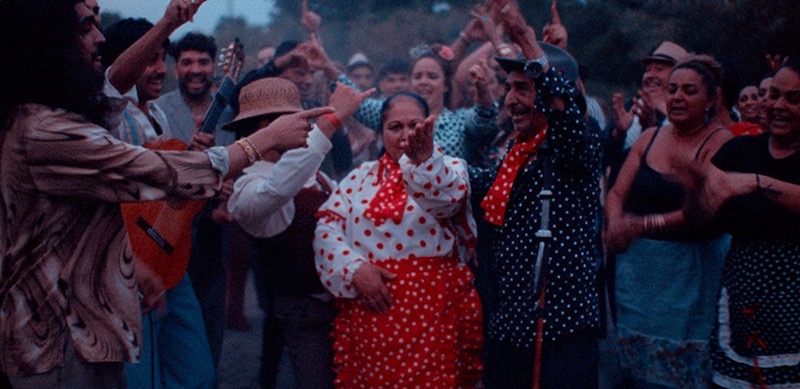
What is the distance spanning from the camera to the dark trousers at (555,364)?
11.2 feet

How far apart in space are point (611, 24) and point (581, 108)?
46.4ft

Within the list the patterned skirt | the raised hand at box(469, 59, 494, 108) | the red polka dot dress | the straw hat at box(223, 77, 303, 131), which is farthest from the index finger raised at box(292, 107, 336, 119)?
the raised hand at box(469, 59, 494, 108)

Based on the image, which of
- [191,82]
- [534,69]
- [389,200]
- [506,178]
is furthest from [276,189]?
[191,82]

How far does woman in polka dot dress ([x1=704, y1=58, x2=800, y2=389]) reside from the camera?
3457 millimetres

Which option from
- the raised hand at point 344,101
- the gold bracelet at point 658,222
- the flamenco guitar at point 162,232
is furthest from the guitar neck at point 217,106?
the gold bracelet at point 658,222

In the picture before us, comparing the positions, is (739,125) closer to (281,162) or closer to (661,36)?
(281,162)

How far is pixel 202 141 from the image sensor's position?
415cm

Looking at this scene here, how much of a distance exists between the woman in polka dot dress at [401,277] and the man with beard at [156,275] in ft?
2.45

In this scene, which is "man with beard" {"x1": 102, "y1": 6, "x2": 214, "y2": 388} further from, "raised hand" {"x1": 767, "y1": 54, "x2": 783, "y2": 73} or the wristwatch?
"raised hand" {"x1": 767, "y1": 54, "x2": 783, "y2": 73}

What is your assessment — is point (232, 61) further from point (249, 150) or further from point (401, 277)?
point (249, 150)

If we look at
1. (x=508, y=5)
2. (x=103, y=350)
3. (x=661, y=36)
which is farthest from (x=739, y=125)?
(x=661, y=36)

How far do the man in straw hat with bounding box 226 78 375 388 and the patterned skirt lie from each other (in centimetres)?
18

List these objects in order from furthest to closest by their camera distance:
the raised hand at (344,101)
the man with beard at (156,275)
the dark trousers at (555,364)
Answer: the raised hand at (344,101)
the man with beard at (156,275)
the dark trousers at (555,364)

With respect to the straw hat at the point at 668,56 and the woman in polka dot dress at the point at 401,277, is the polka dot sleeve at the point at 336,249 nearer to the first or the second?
the woman in polka dot dress at the point at 401,277
